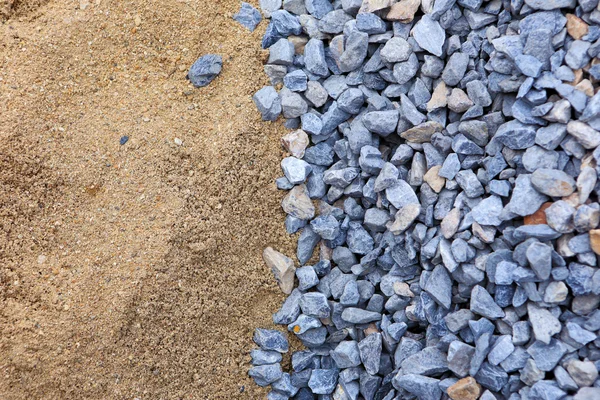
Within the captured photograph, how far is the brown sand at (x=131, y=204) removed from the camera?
6.12 feet

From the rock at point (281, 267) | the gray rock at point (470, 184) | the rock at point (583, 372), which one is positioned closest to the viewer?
the rock at point (583, 372)

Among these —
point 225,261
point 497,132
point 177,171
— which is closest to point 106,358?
point 225,261

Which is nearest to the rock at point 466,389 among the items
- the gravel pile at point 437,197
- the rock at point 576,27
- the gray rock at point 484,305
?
the gravel pile at point 437,197

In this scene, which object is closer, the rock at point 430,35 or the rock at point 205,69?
the rock at point 430,35

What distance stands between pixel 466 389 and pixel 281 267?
695 mm

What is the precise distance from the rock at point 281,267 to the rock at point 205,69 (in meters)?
0.62

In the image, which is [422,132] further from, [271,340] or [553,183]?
[271,340]

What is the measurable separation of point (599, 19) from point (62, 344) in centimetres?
187

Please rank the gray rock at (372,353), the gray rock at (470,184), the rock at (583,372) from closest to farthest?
the rock at (583,372), the gray rock at (470,184), the gray rock at (372,353)

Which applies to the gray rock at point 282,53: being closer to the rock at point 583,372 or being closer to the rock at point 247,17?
the rock at point 247,17

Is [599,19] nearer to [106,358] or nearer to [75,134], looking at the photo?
[75,134]

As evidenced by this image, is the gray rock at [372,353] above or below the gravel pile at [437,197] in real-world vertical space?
below

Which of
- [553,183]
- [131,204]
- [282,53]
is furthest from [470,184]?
[131,204]

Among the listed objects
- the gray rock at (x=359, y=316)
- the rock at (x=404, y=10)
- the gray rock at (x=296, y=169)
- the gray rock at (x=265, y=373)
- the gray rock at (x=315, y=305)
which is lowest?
the gray rock at (x=265, y=373)
